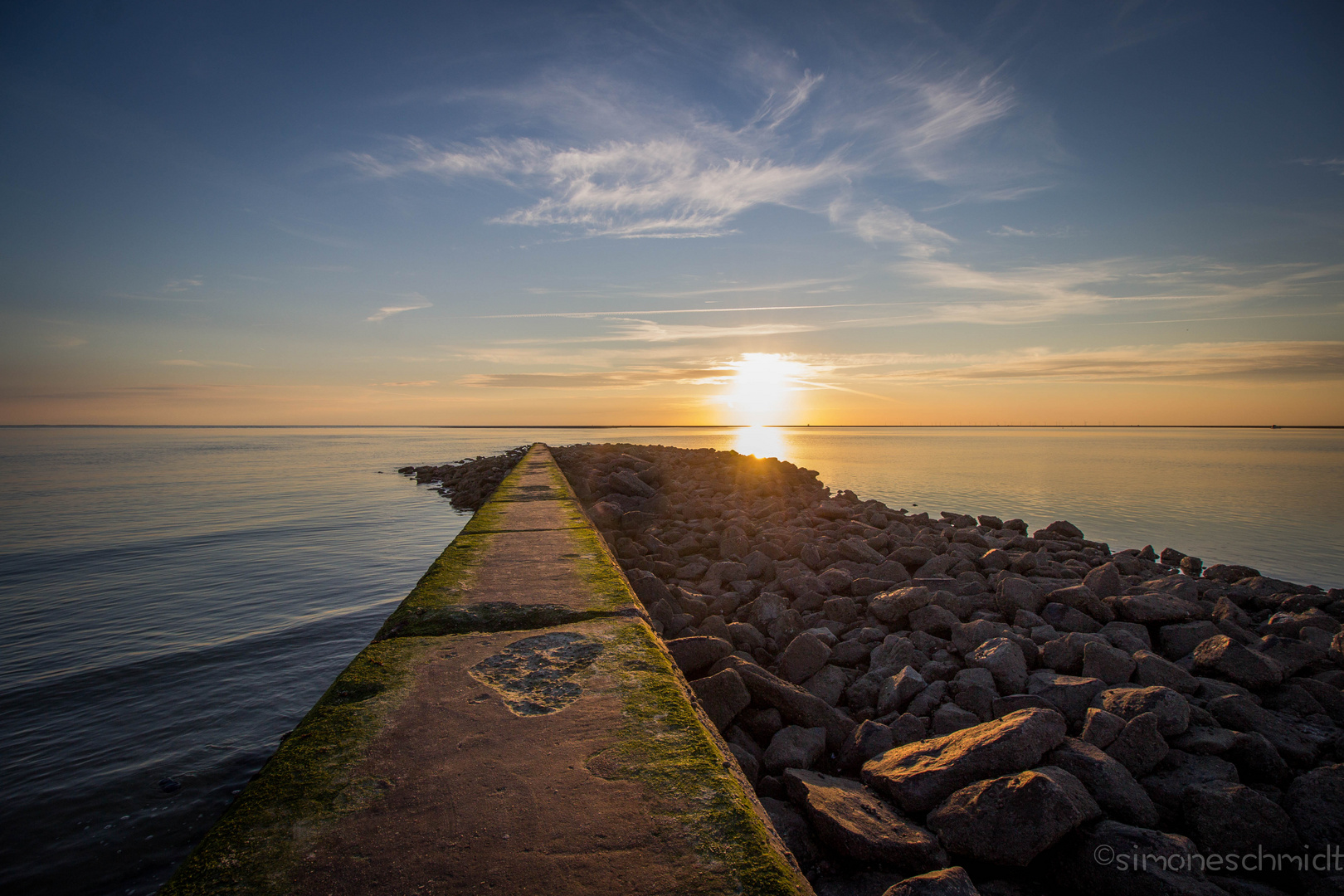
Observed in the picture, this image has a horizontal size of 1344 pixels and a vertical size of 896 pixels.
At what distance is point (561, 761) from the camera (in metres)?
1.97

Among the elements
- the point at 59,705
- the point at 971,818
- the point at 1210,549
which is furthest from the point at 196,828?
the point at 1210,549

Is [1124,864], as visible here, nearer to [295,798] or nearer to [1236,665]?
[1236,665]

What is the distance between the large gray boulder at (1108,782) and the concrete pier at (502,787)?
168 centimetres

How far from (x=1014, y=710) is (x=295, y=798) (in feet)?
11.6

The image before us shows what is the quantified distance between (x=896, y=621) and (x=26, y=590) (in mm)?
10973

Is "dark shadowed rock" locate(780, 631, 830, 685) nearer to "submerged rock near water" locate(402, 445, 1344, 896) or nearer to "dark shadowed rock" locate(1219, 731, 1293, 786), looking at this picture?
"submerged rock near water" locate(402, 445, 1344, 896)

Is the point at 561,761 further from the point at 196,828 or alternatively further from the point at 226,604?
the point at 226,604

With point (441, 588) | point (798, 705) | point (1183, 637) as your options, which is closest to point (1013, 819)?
point (798, 705)

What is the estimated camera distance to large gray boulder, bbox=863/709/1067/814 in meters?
2.56

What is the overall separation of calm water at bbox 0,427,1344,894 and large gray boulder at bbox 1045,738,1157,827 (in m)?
4.29

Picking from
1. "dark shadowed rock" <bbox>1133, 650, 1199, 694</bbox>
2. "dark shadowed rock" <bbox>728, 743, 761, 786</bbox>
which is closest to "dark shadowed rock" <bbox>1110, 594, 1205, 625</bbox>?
"dark shadowed rock" <bbox>1133, 650, 1199, 694</bbox>

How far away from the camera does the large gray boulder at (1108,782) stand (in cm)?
254

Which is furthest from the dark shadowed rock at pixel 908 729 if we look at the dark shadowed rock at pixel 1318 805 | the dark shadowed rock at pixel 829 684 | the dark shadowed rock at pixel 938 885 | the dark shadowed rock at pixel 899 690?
the dark shadowed rock at pixel 1318 805

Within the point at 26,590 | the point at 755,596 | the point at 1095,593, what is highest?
the point at 1095,593
